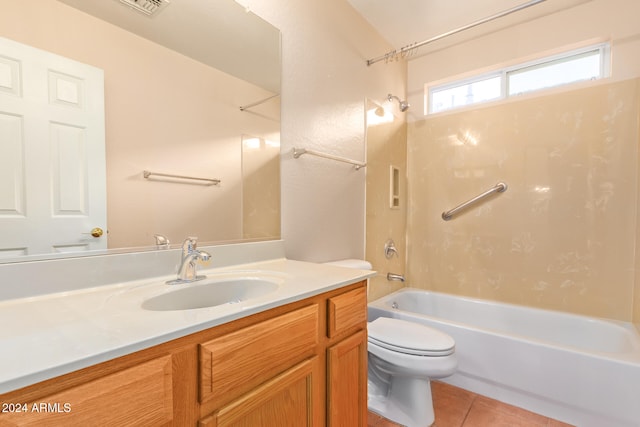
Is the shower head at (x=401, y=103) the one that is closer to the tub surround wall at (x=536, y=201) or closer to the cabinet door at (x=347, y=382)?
the tub surround wall at (x=536, y=201)

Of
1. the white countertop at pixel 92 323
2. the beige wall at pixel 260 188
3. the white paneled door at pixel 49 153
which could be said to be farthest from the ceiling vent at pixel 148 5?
the white countertop at pixel 92 323

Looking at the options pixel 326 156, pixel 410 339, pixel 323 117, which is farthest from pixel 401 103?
pixel 410 339

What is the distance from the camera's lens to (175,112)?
41.1 inches

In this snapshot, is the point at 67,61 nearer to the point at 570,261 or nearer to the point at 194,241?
the point at 194,241

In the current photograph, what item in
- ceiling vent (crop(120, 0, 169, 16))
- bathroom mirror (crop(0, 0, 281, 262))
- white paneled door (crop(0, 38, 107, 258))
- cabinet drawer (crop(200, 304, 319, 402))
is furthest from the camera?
ceiling vent (crop(120, 0, 169, 16))

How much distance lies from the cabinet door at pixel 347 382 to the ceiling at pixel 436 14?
1994 mm

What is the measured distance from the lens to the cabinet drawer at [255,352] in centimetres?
59

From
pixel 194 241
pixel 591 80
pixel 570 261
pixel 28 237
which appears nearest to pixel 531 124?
pixel 591 80

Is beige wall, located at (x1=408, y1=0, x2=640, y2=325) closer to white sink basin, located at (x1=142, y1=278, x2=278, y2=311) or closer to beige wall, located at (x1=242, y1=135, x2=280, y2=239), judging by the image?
beige wall, located at (x1=242, y1=135, x2=280, y2=239)

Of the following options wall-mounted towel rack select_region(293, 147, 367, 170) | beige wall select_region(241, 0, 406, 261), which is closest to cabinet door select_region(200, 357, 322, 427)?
beige wall select_region(241, 0, 406, 261)

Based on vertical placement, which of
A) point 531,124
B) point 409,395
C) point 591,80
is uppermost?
point 591,80

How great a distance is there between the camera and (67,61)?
0.81 m

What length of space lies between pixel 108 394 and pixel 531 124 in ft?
8.51

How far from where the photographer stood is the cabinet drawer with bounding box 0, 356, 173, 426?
1.33 feet
